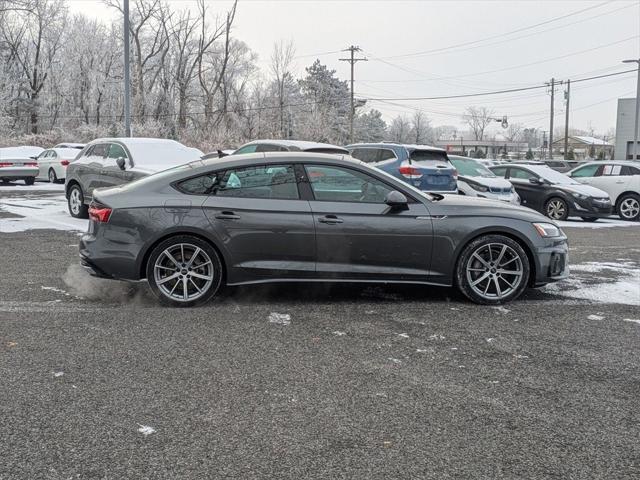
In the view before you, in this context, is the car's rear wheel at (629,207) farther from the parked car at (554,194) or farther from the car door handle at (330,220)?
the car door handle at (330,220)

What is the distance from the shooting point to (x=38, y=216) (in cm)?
1345

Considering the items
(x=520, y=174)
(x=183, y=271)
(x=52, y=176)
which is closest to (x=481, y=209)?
(x=183, y=271)

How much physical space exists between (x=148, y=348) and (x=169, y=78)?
208ft

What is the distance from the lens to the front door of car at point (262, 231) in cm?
598

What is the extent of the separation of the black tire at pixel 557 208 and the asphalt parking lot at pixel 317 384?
9.40 meters

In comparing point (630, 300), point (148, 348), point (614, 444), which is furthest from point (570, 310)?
point (148, 348)

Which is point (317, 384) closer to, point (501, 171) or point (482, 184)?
point (482, 184)

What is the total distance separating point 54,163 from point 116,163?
49.9 ft

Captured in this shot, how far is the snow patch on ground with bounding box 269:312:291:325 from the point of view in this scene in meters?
→ 5.60

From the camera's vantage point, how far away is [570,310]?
242 inches

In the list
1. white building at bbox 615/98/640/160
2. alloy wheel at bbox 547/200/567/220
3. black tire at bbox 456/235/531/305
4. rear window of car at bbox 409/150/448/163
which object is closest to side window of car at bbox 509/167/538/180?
alloy wheel at bbox 547/200/567/220

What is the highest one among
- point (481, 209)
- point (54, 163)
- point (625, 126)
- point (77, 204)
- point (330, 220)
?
point (625, 126)

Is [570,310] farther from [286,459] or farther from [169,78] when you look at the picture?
[169,78]

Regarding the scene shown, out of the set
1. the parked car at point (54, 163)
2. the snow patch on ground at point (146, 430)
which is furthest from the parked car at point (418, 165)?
the parked car at point (54, 163)
